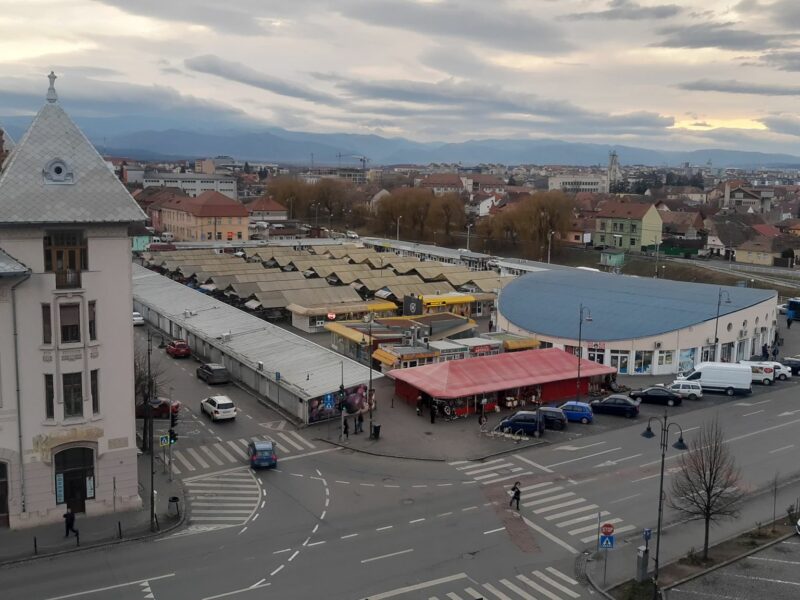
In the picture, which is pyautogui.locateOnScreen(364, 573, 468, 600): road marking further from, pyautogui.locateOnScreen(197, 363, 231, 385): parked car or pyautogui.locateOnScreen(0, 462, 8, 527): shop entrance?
pyautogui.locateOnScreen(197, 363, 231, 385): parked car

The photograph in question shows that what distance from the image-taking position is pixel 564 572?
72.9ft

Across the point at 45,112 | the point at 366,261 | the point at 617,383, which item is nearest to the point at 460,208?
the point at 366,261

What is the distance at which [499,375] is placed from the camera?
3975 cm

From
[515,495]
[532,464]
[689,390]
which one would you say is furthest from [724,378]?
[515,495]

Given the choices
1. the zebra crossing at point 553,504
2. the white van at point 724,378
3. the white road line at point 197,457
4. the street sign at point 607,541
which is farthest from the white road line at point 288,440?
the white van at point 724,378

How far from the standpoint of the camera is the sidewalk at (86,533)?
23094mm

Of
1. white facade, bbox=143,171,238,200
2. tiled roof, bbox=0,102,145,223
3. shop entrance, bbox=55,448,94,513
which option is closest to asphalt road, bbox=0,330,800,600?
shop entrance, bbox=55,448,94,513

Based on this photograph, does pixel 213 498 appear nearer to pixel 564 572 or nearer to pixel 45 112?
pixel 564 572

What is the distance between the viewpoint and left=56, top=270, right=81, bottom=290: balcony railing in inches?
974

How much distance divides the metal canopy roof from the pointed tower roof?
14513 mm

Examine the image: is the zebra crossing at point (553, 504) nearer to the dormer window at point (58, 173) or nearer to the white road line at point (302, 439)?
the white road line at point (302, 439)

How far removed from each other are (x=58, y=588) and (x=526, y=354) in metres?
27.7

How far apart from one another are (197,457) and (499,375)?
53.0ft

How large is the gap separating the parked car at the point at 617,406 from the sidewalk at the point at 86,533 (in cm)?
2169
